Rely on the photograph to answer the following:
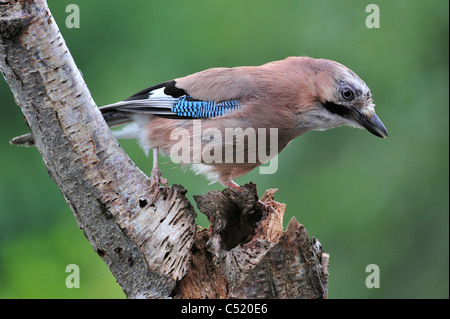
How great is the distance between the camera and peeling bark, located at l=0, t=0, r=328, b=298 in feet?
10.7

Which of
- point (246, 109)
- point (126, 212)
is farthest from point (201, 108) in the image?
point (126, 212)

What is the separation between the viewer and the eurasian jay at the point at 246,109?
4551 mm

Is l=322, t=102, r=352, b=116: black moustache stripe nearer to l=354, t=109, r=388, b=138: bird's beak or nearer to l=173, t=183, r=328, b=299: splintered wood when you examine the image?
l=354, t=109, r=388, b=138: bird's beak

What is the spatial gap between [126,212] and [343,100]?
82.1 inches

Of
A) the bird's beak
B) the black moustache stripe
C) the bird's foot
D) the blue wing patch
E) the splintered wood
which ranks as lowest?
the splintered wood

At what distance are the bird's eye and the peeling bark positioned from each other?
123 cm

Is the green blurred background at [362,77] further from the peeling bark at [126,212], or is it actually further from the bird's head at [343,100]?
the peeling bark at [126,212]

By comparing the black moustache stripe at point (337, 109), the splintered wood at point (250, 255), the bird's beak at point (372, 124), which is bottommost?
the splintered wood at point (250, 255)

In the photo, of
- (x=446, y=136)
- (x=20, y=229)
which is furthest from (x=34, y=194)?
(x=446, y=136)

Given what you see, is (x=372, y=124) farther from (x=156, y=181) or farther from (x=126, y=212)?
(x=126, y=212)

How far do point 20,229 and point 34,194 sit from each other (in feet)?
1.30

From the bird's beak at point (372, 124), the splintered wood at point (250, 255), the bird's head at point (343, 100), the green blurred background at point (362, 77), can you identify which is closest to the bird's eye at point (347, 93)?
the bird's head at point (343, 100)

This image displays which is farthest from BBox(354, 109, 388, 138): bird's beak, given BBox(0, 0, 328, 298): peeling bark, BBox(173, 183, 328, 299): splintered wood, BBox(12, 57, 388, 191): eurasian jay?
BBox(0, 0, 328, 298): peeling bark

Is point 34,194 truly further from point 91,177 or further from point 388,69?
point 388,69
